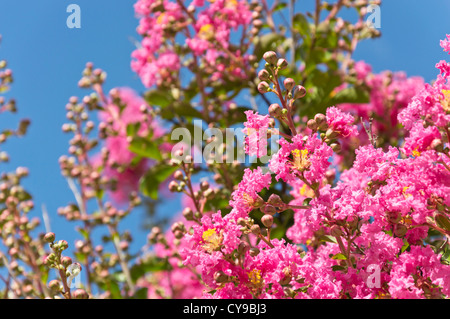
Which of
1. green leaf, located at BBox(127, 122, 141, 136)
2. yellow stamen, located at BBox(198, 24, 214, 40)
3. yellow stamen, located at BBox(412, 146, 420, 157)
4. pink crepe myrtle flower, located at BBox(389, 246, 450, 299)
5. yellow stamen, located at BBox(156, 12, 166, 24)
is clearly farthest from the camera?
green leaf, located at BBox(127, 122, 141, 136)

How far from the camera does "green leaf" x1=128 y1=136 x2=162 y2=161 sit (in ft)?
7.65

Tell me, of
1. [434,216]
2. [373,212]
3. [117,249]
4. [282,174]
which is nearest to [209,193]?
[282,174]

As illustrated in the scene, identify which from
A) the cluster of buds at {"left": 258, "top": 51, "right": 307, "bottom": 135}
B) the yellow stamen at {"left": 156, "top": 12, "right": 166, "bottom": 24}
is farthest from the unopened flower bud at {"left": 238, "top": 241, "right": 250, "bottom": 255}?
the yellow stamen at {"left": 156, "top": 12, "right": 166, "bottom": 24}

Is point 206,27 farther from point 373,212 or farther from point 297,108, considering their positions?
point 373,212

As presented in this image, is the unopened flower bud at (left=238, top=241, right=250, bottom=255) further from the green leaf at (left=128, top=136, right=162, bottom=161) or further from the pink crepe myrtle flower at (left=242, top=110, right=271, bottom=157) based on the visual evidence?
the green leaf at (left=128, top=136, right=162, bottom=161)

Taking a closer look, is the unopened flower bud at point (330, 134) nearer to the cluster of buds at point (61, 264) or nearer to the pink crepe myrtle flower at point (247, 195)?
the pink crepe myrtle flower at point (247, 195)

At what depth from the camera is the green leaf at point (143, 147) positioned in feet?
7.65

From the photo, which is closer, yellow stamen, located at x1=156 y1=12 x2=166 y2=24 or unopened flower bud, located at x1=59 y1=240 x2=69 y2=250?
unopened flower bud, located at x1=59 y1=240 x2=69 y2=250

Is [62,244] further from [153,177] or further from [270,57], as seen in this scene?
[153,177]

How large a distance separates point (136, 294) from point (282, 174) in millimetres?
1115

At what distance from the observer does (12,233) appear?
2002mm

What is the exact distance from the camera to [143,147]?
2.34 meters

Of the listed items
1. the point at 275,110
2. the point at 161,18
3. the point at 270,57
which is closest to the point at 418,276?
the point at 275,110

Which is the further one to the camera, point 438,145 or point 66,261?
point 66,261
